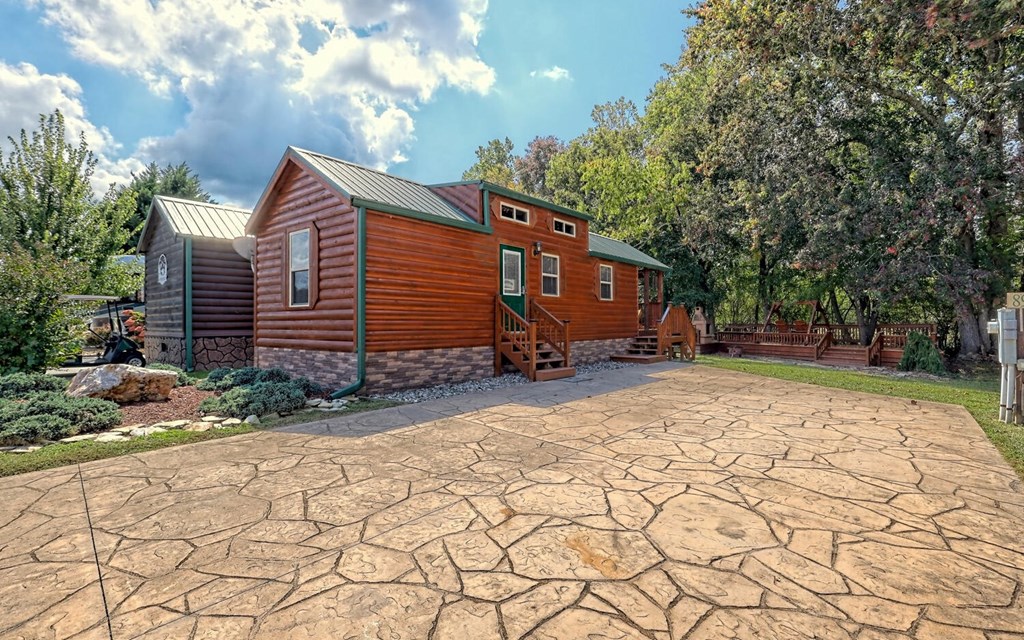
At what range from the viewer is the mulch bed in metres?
6.05

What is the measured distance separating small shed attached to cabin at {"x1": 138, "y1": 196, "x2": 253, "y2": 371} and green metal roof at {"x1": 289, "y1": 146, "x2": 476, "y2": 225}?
16.3 feet

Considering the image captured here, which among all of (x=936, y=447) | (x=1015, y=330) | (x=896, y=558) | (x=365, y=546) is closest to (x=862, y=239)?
(x=1015, y=330)

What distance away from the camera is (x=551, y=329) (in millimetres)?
10969

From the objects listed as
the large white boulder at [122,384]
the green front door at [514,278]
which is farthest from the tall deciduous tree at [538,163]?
the large white boulder at [122,384]

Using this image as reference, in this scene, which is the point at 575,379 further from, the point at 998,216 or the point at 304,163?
the point at 998,216

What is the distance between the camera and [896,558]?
2566 millimetres

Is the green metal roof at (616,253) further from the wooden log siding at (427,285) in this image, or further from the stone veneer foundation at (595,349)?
the wooden log siding at (427,285)

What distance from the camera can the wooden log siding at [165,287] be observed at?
11.7m

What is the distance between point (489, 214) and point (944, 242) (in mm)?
13344

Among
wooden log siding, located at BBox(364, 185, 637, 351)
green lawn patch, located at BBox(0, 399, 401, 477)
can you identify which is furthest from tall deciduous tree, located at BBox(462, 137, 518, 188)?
green lawn patch, located at BBox(0, 399, 401, 477)

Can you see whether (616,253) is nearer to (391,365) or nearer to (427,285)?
(427,285)

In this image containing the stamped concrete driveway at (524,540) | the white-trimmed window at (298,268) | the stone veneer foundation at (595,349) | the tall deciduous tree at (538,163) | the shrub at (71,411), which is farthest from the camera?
the tall deciduous tree at (538,163)

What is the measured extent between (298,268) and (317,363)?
208 cm

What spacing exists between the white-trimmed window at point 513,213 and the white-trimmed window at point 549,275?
1139mm
